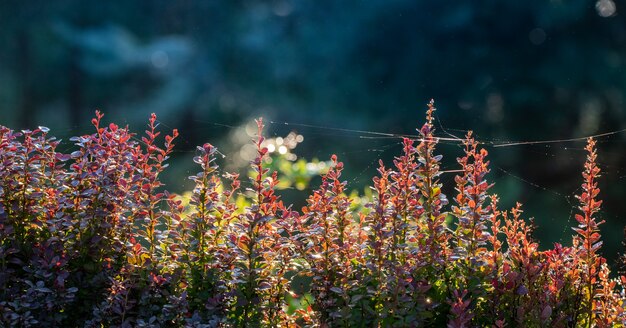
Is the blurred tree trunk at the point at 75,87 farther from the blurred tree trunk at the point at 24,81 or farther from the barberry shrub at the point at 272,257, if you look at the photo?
the barberry shrub at the point at 272,257

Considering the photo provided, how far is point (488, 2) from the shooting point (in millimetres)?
9242

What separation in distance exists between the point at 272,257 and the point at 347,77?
836 centimetres

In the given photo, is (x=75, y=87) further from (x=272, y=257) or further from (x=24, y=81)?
(x=272, y=257)

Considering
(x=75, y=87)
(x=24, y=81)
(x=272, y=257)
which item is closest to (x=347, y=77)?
(x=75, y=87)

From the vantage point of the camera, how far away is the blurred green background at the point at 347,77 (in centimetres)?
855

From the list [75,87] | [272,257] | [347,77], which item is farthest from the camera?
[75,87]

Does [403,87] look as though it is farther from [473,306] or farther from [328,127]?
[473,306]

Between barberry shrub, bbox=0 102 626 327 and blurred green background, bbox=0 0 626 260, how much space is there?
5.57m

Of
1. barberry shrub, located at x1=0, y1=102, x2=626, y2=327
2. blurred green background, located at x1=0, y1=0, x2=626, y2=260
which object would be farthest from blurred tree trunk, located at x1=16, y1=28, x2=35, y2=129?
barberry shrub, located at x1=0, y1=102, x2=626, y2=327

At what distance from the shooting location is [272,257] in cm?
190

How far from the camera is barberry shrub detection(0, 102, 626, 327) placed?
179cm

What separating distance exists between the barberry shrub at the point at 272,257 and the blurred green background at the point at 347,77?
18.3 feet

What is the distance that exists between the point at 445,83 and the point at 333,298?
7923 mm

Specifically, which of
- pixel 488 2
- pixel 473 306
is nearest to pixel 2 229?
pixel 473 306
